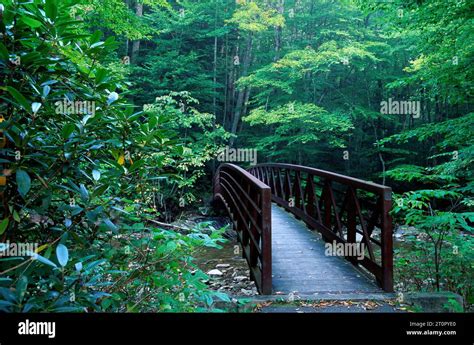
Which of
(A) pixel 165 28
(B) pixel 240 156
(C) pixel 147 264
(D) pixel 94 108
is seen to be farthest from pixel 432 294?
(A) pixel 165 28

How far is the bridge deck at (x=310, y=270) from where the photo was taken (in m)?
2.75

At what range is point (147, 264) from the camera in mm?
1566

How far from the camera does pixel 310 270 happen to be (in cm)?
320

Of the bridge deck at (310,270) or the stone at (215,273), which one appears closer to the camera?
the bridge deck at (310,270)

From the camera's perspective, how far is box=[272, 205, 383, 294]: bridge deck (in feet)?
9.03
